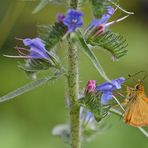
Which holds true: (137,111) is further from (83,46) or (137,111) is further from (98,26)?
(83,46)

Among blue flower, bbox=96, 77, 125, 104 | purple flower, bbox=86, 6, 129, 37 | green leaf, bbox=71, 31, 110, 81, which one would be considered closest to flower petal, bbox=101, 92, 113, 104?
blue flower, bbox=96, 77, 125, 104

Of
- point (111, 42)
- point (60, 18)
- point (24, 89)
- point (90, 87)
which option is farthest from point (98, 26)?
point (24, 89)

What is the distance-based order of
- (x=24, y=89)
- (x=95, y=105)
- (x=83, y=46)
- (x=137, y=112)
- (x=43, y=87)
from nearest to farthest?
(x=83, y=46), (x=24, y=89), (x=95, y=105), (x=137, y=112), (x=43, y=87)

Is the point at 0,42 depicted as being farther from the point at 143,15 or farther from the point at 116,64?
the point at 143,15

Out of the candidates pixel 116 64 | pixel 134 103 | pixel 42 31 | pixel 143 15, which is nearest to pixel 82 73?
pixel 116 64

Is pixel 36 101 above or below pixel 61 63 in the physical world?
above
